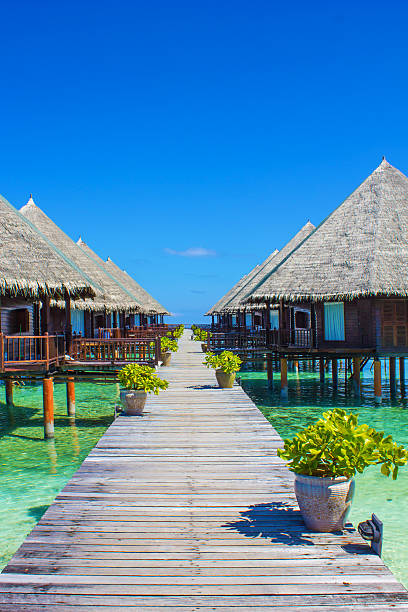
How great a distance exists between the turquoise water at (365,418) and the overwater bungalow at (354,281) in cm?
219

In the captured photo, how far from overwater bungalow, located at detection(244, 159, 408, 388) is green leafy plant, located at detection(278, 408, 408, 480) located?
14.6 metres

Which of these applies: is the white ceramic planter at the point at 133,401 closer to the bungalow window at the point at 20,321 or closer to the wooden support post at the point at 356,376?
the bungalow window at the point at 20,321

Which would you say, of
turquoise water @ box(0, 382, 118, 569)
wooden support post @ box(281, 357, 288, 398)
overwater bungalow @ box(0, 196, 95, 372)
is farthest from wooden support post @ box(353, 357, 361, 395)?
overwater bungalow @ box(0, 196, 95, 372)

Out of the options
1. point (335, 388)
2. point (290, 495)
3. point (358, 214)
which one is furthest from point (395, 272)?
point (290, 495)

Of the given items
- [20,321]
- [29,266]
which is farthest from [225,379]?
[20,321]

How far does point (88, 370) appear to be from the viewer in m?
19.0

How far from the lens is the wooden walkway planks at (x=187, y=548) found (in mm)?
4312

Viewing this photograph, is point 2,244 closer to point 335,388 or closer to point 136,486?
point 136,486

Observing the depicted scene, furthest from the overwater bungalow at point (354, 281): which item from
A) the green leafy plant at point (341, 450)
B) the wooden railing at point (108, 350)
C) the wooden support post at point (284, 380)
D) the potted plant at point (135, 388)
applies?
the green leafy plant at point (341, 450)

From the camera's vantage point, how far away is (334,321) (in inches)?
869

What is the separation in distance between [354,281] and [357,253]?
185 centimetres

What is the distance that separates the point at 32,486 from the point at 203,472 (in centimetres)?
530

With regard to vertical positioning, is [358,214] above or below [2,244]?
above

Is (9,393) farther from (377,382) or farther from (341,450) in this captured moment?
(341,450)
